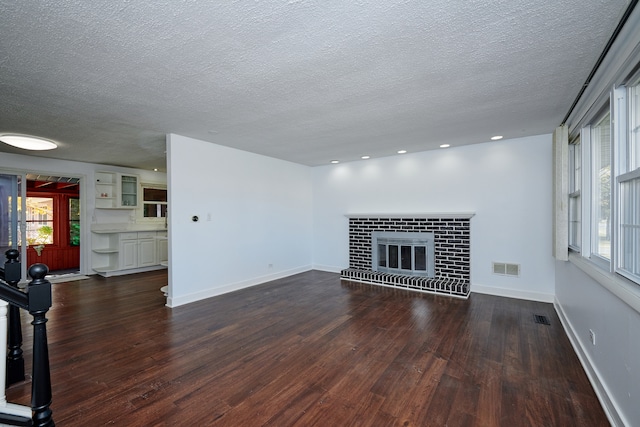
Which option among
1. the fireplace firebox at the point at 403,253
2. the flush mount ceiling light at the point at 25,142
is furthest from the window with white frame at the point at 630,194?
the flush mount ceiling light at the point at 25,142

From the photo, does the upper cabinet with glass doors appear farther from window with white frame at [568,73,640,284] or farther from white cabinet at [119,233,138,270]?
window with white frame at [568,73,640,284]

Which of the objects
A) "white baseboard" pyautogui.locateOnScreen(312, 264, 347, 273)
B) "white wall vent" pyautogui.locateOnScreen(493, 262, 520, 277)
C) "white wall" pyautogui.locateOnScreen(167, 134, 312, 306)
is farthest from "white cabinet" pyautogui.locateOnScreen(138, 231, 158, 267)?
"white wall vent" pyautogui.locateOnScreen(493, 262, 520, 277)

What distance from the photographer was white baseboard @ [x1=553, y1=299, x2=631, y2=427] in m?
1.80

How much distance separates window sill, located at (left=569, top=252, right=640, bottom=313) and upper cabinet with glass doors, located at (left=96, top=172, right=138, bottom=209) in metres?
7.93

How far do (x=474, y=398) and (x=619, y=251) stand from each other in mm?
1395

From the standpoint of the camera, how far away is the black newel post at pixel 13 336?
89.7 inches

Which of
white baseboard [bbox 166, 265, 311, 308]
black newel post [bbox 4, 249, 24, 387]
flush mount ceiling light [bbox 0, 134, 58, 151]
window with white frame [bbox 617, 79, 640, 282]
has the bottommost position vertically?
white baseboard [bbox 166, 265, 311, 308]

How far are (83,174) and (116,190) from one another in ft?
2.15

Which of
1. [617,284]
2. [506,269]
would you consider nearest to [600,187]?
[617,284]

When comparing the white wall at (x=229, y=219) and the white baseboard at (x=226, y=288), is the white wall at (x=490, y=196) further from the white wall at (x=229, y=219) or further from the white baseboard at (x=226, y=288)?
the white baseboard at (x=226, y=288)

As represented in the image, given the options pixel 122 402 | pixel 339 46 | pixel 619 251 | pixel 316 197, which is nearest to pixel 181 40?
pixel 339 46

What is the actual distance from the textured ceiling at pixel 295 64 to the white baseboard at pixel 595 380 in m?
2.30

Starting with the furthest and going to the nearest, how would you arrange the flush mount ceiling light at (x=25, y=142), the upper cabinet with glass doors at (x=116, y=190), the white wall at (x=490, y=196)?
the upper cabinet with glass doors at (x=116, y=190), the white wall at (x=490, y=196), the flush mount ceiling light at (x=25, y=142)

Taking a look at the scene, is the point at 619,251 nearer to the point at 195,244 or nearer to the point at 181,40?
the point at 181,40
